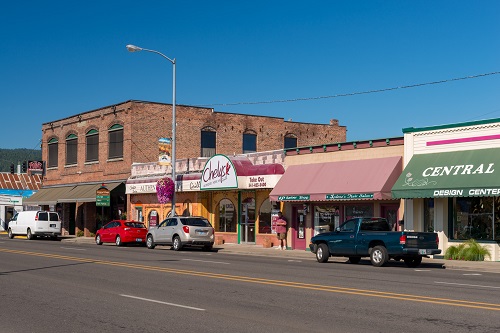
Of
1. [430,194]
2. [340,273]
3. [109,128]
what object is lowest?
[340,273]

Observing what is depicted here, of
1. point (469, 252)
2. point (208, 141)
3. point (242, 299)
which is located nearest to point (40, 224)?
point (208, 141)

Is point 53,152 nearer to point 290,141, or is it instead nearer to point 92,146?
point 92,146

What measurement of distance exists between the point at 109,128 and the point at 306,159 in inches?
878

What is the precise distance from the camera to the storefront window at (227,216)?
39562mm

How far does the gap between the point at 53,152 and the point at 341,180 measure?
37468 millimetres

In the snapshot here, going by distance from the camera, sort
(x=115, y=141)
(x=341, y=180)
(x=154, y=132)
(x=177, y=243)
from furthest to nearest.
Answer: (x=115, y=141) → (x=154, y=132) → (x=177, y=243) → (x=341, y=180)

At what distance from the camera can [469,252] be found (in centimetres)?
2597

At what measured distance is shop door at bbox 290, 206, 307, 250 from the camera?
112 feet

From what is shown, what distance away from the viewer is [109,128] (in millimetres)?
51844

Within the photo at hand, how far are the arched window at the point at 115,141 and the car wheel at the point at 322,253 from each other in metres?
27.9

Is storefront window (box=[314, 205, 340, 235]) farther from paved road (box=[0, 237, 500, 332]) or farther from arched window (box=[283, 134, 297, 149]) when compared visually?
arched window (box=[283, 134, 297, 149])

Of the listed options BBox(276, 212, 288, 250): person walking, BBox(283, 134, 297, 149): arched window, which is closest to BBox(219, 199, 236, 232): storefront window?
BBox(276, 212, 288, 250): person walking

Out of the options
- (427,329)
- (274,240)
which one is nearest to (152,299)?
(427,329)

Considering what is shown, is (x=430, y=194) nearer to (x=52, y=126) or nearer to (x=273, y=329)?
(x=273, y=329)
